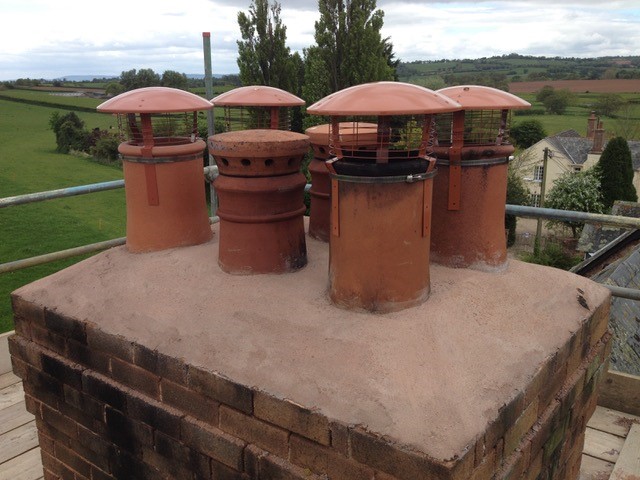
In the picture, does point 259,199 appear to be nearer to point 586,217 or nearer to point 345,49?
point 586,217

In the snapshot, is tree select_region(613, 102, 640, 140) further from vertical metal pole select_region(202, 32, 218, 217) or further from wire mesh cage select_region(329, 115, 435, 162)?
wire mesh cage select_region(329, 115, 435, 162)

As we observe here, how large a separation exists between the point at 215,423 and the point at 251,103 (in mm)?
2312

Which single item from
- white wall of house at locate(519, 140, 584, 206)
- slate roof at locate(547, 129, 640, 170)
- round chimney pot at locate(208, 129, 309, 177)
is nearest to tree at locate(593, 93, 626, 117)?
slate roof at locate(547, 129, 640, 170)

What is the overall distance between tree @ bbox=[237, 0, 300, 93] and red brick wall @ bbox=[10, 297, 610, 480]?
75.5 ft

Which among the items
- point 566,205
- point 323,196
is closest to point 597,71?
point 566,205

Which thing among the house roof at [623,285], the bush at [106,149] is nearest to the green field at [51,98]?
the bush at [106,149]

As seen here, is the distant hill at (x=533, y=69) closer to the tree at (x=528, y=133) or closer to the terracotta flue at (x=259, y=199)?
the tree at (x=528, y=133)

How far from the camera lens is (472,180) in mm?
3248

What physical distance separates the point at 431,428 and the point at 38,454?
118 inches

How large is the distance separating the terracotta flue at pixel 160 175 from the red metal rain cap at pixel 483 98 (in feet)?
5.39

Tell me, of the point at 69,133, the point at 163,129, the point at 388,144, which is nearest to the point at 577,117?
the point at 69,133

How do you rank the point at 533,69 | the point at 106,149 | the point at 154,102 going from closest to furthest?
the point at 154,102, the point at 106,149, the point at 533,69

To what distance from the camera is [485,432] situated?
2119 mm

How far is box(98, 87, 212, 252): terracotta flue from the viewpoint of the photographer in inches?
145
